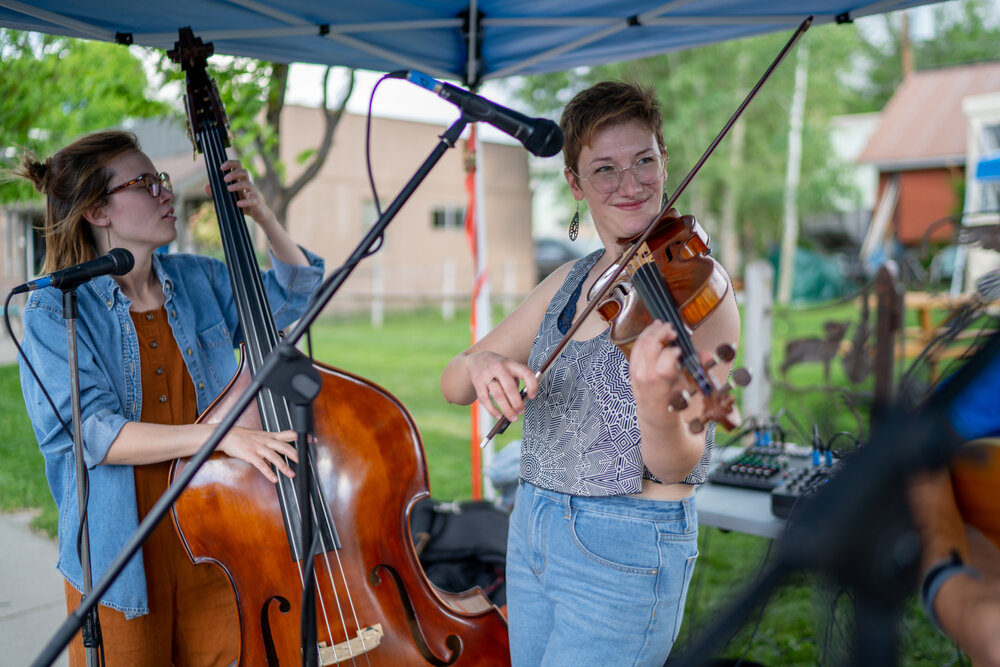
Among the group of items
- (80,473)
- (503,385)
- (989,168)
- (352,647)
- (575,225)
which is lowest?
(352,647)

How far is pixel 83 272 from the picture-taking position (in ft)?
5.40

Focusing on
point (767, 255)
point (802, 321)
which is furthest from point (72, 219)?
point (767, 255)

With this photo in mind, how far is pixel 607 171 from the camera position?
1.65m

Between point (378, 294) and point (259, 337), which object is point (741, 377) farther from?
point (378, 294)

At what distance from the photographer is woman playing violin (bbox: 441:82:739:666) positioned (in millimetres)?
1463

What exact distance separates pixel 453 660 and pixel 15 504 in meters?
4.30

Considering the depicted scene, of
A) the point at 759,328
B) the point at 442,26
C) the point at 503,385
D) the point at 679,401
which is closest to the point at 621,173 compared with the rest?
the point at 503,385

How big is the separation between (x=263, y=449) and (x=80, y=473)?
422 mm

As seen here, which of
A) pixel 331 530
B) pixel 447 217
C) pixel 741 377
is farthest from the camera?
pixel 447 217

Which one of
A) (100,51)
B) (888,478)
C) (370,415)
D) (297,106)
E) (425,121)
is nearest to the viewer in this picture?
(888,478)

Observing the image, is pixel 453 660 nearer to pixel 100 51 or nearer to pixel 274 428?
pixel 274 428

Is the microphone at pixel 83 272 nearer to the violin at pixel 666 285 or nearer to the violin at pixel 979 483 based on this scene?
the violin at pixel 666 285

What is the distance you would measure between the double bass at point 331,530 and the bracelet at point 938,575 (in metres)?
1.29

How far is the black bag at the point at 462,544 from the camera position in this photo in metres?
3.00
